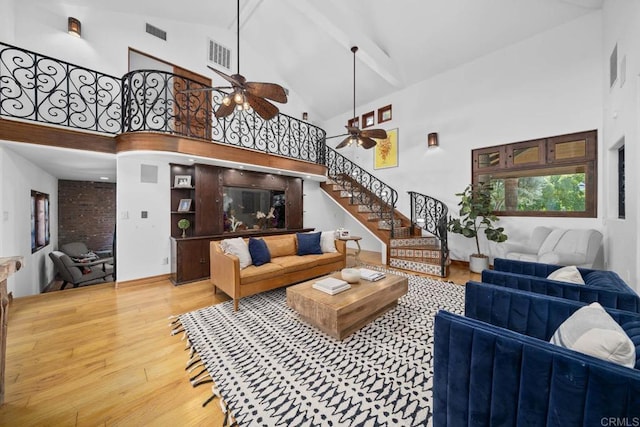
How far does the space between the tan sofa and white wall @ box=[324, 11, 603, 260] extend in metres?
3.38

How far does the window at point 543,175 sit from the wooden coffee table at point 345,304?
147 inches

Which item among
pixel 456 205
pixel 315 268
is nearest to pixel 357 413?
pixel 315 268

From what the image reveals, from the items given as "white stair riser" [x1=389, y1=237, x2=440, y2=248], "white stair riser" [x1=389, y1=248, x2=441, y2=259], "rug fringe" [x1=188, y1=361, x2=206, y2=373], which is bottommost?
"rug fringe" [x1=188, y1=361, x2=206, y2=373]

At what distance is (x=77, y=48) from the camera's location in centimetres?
443

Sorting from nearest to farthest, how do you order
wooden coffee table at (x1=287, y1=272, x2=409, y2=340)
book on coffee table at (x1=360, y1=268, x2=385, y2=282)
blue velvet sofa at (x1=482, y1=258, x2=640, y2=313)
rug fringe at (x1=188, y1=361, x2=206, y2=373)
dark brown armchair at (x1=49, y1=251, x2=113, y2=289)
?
blue velvet sofa at (x1=482, y1=258, x2=640, y2=313)
rug fringe at (x1=188, y1=361, x2=206, y2=373)
wooden coffee table at (x1=287, y1=272, x2=409, y2=340)
book on coffee table at (x1=360, y1=268, x2=385, y2=282)
dark brown armchair at (x1=49, y1=251, x2=113, y2=289)

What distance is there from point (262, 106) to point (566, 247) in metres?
5.06

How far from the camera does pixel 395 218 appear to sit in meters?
6.66

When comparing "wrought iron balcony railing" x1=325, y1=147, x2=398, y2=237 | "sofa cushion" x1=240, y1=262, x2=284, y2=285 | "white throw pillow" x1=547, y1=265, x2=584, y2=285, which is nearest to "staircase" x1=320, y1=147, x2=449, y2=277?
"wrought iron balcony railing" x1=325, y1=147, x2=398, y2=237

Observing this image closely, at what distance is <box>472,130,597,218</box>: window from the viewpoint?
4230 millimetres

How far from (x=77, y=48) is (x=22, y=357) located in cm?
525

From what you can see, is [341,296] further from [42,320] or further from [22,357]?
[42,320]

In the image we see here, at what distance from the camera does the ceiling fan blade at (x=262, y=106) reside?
2.71 metres

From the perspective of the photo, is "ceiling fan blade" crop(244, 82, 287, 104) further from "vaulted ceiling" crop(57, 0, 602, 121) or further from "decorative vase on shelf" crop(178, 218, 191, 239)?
"vaulted ceiling" crop(57, 0, 602, 121)

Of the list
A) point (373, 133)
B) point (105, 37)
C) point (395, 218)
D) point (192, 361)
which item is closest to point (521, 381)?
point (192, 361)
